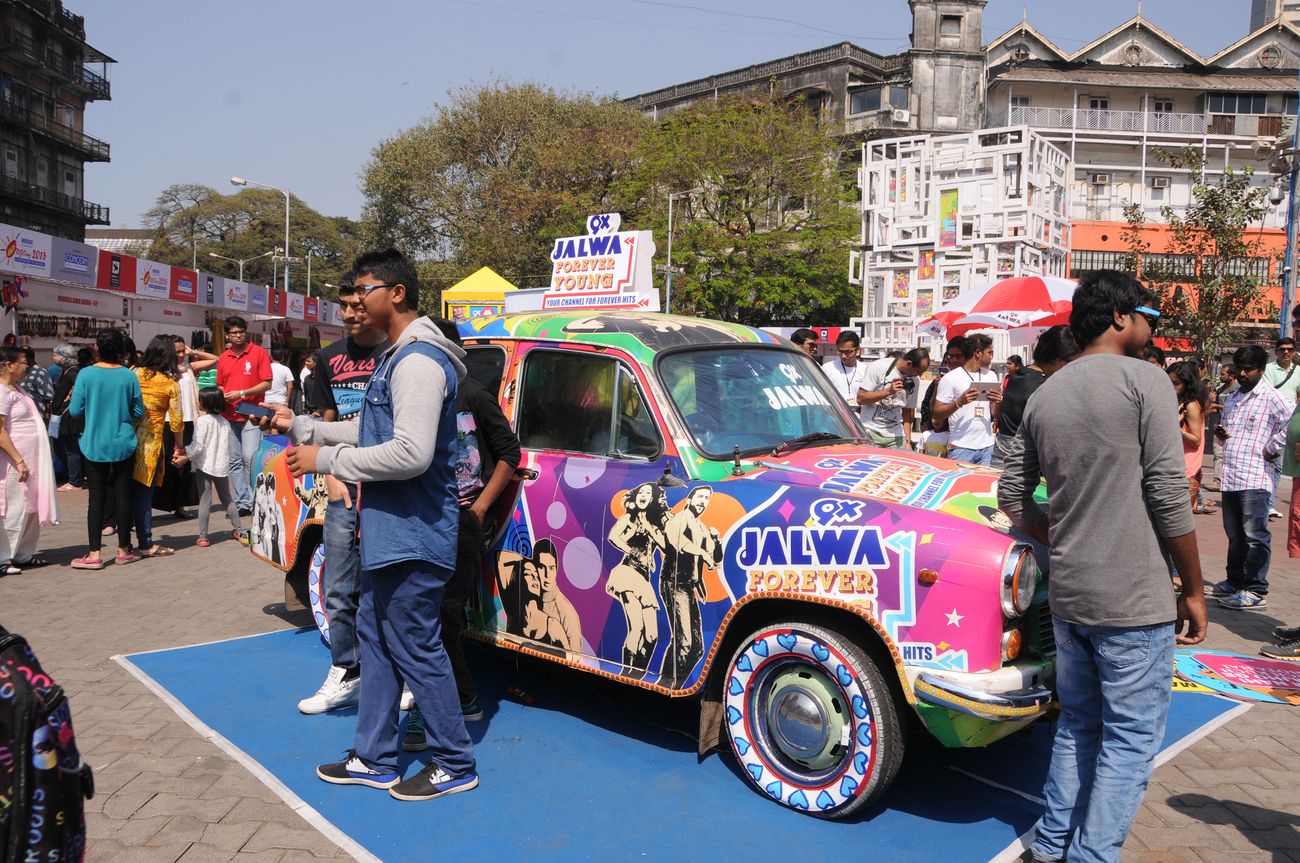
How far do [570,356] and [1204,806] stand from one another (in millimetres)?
3395

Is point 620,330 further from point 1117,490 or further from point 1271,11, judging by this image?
point 1271,11

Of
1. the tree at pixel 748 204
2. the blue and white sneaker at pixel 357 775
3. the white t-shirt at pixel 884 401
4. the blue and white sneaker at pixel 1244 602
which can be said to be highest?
the tree at pixel 748 204

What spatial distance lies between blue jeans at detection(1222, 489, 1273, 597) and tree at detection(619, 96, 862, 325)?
32237mm

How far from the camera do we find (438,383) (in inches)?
149

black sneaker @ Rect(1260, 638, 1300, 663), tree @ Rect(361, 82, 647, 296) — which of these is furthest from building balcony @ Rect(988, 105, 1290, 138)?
black sneaker @ Rect(1260, 638, 1300, 663)

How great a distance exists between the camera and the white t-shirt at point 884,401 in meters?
9.34

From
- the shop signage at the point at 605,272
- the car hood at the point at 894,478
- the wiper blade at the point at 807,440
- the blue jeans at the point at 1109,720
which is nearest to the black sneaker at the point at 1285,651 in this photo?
the car hood at the point at 894,478

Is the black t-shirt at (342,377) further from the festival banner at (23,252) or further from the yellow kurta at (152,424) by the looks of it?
the festival banner at (23,252)

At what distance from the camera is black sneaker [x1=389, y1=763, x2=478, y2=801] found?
4.01 m

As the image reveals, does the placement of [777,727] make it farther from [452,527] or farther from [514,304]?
[514,304]

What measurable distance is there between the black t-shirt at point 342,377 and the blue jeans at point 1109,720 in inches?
132

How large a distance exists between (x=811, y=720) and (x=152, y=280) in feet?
77.5

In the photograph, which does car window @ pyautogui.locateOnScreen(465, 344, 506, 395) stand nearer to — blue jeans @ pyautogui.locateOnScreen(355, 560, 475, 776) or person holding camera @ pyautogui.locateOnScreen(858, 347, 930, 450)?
blue jeans @ pyautogui.locateOnScreen(355, 560, 475, 776)

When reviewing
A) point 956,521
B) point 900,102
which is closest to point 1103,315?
point 956,521
